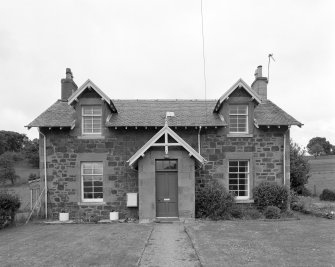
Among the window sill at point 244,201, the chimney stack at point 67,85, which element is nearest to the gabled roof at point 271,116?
the window sill at point 244,201

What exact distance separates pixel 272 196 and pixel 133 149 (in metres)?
8.13

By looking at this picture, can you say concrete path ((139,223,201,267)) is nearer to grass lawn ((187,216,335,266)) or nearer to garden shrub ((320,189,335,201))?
grass lawn ((187,216,335,266))

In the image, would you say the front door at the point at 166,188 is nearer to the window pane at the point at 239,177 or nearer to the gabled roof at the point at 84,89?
the window pane at the point at 239,177

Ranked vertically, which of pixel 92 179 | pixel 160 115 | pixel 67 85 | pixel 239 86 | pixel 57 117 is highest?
pixel 67 85

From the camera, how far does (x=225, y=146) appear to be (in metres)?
14.8

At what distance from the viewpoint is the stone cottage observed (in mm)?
14297

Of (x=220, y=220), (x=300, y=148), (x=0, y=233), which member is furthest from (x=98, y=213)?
(x=300, y=148)

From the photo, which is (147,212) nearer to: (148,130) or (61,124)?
(148,130)

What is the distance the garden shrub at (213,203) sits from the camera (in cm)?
1352

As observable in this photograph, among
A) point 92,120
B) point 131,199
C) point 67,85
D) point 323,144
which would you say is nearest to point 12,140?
point 67,85

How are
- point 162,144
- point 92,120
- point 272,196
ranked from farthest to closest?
point 92,120 → point 272,196 → point 162,144

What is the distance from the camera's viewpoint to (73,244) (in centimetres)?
951

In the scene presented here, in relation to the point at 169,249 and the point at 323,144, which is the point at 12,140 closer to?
the point at 169,249

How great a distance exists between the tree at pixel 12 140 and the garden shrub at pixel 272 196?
94934 millimetres
